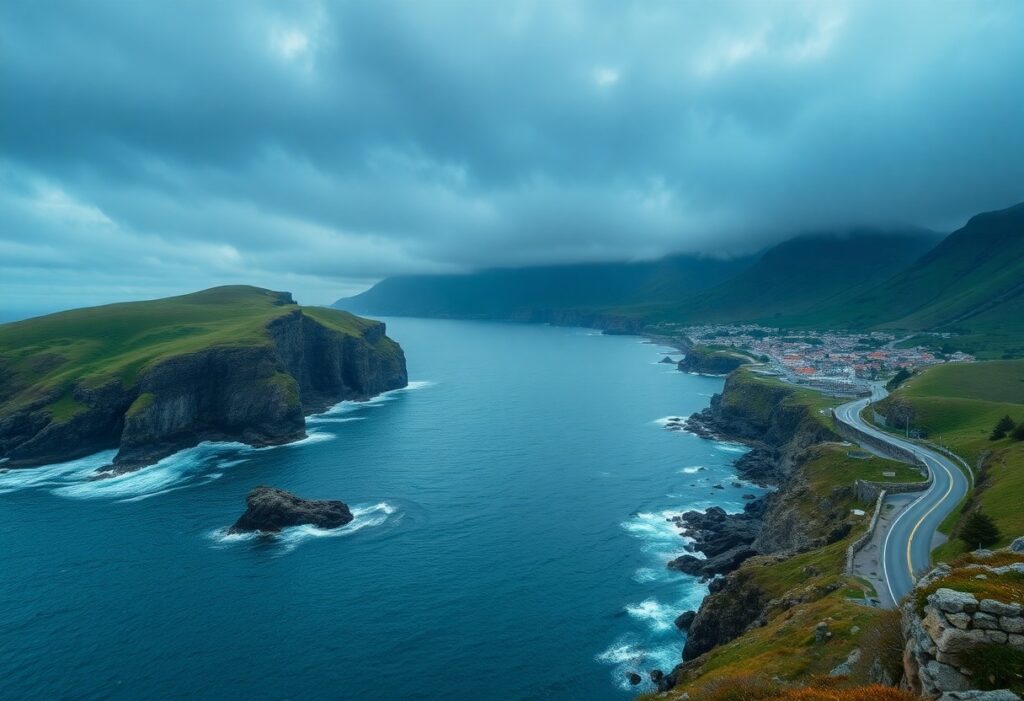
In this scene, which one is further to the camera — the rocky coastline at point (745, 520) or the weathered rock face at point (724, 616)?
the rocky coastline at point (745, 520)

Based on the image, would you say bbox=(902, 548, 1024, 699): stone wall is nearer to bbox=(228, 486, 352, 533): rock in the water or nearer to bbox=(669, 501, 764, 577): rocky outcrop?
bbox=(669, 501, 764, 577): rocky outcrop

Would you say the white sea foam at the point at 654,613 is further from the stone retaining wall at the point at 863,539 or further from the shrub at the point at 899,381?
the shrub at the point at 899,381

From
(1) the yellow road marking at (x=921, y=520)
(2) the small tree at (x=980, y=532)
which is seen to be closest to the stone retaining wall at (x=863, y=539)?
(1) the yellow road marking at (x=921, y=520)

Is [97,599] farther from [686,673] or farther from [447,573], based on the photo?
[686,673]

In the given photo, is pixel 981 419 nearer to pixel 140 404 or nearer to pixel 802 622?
pixel 802 622

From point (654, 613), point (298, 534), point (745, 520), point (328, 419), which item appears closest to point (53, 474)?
point (328, 419)

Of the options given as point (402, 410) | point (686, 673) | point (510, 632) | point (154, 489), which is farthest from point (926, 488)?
point (402, 410)

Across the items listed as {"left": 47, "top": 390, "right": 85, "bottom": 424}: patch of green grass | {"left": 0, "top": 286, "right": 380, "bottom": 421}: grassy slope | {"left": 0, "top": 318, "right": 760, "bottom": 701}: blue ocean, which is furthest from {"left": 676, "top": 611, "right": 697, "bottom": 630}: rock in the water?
{"left": 0, "top": 286, "right": 380, "bottom": 421}: grassy slope
